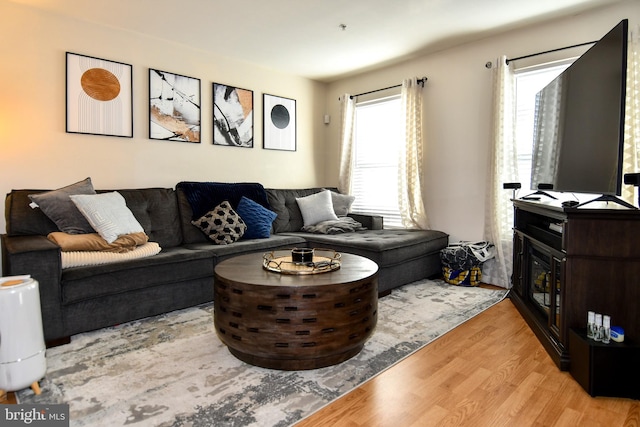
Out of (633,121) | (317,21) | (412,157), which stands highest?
(317,21)

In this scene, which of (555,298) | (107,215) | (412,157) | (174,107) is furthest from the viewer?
(412,157)

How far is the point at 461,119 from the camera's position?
3.98m

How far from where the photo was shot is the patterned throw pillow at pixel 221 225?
11.1 ft

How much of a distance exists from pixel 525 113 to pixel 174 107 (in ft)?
11.2

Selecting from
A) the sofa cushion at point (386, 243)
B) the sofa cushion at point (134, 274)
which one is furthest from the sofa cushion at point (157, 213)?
the sofa cushion at point (386, 243)

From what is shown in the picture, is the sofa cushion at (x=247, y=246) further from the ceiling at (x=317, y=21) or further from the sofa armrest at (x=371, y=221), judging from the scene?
the ceiling at (x=317, y=21)

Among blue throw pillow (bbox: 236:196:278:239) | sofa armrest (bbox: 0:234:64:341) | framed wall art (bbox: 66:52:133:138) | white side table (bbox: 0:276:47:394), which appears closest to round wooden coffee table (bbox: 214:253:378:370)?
white side table (bbox: 0:276:47:394)

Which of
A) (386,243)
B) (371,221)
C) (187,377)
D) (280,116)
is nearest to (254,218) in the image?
(386,243)

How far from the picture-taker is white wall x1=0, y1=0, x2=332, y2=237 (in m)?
2.96

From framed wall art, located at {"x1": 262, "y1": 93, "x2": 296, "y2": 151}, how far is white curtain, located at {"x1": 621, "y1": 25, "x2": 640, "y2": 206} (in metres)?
3.40

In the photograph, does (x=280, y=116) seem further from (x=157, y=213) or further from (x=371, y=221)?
(x=157, y=213)

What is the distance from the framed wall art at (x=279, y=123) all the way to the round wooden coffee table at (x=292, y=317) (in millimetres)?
2917

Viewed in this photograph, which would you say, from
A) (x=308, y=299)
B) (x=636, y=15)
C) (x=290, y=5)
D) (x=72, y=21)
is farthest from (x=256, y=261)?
(x=636, y=15)

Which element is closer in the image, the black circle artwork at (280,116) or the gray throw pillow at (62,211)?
the gray throw pillow at (62,211)
